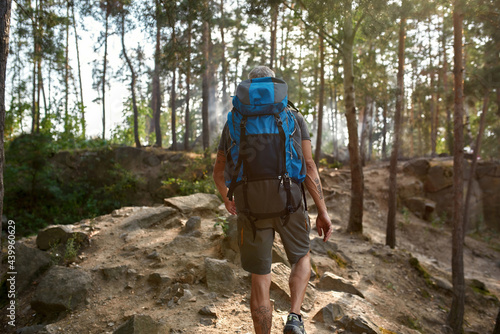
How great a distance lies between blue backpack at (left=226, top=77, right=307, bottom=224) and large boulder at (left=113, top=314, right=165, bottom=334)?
1.63 m

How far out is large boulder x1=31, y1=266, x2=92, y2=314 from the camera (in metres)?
4.26

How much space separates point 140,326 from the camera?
3.26m

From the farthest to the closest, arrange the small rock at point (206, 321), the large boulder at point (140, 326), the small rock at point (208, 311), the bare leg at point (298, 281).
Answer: the small rock at point (208, 311) < the small rock at point (206, 321) < the large boulder at point (140, 326) < the bare leg at point (298, 281)

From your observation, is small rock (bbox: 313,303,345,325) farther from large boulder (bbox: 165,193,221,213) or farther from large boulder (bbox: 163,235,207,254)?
large boulder (bbox: 165,193,221,213)

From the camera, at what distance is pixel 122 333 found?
3252mm

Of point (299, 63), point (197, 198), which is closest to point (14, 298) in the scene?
point (197, 198)

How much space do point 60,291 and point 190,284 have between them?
1.62 metres

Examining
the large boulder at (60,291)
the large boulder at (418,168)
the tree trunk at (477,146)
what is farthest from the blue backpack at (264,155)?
the large boulder at (418,168)

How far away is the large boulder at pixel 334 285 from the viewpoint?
5.54 m

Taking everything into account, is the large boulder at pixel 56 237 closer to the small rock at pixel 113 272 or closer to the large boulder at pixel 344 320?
the small rock at pixel 113 272

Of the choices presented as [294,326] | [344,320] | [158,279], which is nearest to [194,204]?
[158,279]

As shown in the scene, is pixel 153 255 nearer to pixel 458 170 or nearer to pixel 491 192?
pixel 458 170

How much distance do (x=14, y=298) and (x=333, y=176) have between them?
51.2 ft

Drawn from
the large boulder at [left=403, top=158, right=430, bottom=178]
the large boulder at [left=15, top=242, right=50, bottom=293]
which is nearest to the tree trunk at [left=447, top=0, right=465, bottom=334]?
the large boulder at [left=15, top=242, right=50, bottom=293]
